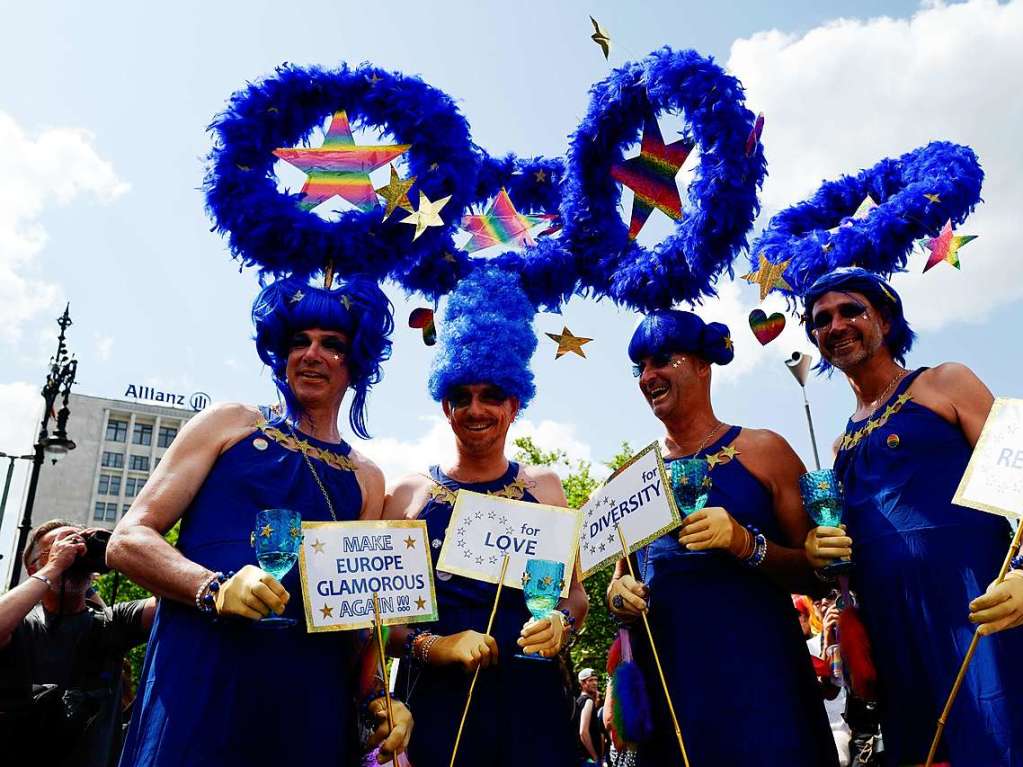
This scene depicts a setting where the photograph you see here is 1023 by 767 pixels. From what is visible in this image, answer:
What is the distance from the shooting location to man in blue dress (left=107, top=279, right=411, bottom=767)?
271 cm

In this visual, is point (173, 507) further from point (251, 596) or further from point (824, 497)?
point (824, 497)

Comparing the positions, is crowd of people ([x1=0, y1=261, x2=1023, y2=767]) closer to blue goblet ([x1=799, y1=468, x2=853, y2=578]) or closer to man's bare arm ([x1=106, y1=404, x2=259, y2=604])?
man's bare arm ([x1=106, y1=404, x2=259, y2=604])

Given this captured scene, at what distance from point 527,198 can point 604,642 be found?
22.7m

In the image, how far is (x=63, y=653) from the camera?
14.0ft

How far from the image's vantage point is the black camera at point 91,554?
4.21 meters

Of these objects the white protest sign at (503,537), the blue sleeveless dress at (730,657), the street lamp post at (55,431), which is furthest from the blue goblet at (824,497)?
the street lamp post at (55,431)

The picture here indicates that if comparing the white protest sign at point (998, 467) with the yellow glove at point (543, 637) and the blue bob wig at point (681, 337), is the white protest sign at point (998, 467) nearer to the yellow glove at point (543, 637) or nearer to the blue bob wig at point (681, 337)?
the blue bob wig at point (681, 337)

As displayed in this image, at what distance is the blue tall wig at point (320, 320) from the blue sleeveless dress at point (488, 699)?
2.68 ft

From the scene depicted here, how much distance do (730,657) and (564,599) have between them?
0.76 metres

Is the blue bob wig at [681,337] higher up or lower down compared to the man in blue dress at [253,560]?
higher up

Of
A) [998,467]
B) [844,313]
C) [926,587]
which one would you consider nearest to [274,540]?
[926,587]

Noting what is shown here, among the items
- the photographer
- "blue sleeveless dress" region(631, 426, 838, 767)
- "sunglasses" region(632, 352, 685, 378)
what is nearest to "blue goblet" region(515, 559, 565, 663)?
"blue sleeveless dress" region(631, 426, 838, 767)

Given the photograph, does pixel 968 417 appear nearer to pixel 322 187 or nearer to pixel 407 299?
pixel 407 299

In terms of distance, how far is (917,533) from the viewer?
3.02 metres
